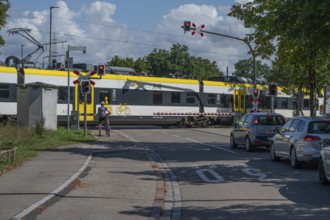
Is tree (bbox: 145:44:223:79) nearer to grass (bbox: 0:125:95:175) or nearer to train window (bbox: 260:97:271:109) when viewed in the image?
train window (bbox: 260:97:271:109)

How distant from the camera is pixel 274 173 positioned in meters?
14.6

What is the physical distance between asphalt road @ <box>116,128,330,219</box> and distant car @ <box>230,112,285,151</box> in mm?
1948

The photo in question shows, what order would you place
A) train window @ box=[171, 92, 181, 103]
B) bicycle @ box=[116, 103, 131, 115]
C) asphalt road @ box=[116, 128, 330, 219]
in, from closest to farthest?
asphalt road @ box=[116, 128, 330, 219] → bicycle @ box=[116, 103, 131, 115] → train window @ box=[171, 92, 181, 103]

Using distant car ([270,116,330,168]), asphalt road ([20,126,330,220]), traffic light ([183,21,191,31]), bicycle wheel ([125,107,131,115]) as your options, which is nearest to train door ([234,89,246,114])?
bicycle wheel ([125,107,131,115])

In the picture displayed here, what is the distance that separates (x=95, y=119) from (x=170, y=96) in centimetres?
724

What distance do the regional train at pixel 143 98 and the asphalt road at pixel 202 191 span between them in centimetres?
1692

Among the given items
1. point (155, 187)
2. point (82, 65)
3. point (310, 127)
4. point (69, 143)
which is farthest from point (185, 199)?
point (82, 65)

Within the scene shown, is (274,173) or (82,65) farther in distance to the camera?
(82,65)

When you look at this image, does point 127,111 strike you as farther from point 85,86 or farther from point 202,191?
point 202,191

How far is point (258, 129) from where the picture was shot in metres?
21.6

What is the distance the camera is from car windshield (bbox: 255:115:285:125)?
2192cm

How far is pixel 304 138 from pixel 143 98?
25.4 metres

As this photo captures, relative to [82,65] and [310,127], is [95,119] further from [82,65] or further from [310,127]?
[310,127]

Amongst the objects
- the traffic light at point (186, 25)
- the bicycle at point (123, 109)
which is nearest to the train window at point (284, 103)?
the bicycle at point (123, 109)
